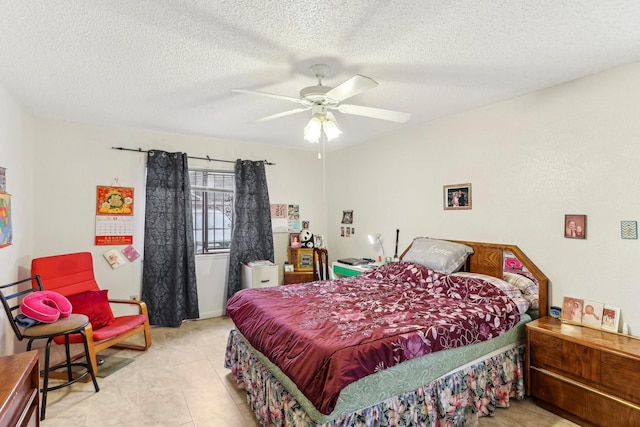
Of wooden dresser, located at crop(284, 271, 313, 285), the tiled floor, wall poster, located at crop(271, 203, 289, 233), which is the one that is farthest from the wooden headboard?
wall poster, located at crop(271, 203, 289, 233)

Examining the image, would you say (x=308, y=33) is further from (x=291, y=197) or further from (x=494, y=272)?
(x=291, y=197)

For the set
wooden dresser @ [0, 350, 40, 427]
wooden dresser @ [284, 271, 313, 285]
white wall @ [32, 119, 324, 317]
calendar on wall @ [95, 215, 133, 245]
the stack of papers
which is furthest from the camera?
wooden dresser @ [284, 271, 313, 285]

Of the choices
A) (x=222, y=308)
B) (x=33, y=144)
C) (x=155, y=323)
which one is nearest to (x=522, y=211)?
(x=222, y=308)

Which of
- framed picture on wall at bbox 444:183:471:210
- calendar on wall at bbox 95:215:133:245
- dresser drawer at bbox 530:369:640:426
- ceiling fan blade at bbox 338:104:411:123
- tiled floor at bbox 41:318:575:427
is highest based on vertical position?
ceiling fan blade at bbox 338:104:411:123

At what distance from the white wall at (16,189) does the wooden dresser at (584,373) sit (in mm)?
4142

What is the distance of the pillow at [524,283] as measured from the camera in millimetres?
2678

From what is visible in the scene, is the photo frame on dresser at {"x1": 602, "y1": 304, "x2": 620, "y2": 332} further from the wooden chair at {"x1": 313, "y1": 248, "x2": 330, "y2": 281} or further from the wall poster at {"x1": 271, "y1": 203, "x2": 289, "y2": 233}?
the wall poster at {"x1": 271, "y1": 203, "x2": 289, "y2": 233}

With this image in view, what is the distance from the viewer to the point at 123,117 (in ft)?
11.2

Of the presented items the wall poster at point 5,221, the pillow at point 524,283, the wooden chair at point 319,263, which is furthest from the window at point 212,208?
the pillow at point 524,283

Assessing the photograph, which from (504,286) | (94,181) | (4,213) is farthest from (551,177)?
(94,181)

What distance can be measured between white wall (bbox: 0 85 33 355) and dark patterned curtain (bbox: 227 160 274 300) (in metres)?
2.16

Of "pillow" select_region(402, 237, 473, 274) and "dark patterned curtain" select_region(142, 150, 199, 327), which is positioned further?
"dark patterned curtain" select_region(142, 150, 199, 327)

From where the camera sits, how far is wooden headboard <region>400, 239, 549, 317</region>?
2.62 meters

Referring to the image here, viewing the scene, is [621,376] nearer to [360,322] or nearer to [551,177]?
[551,177]
